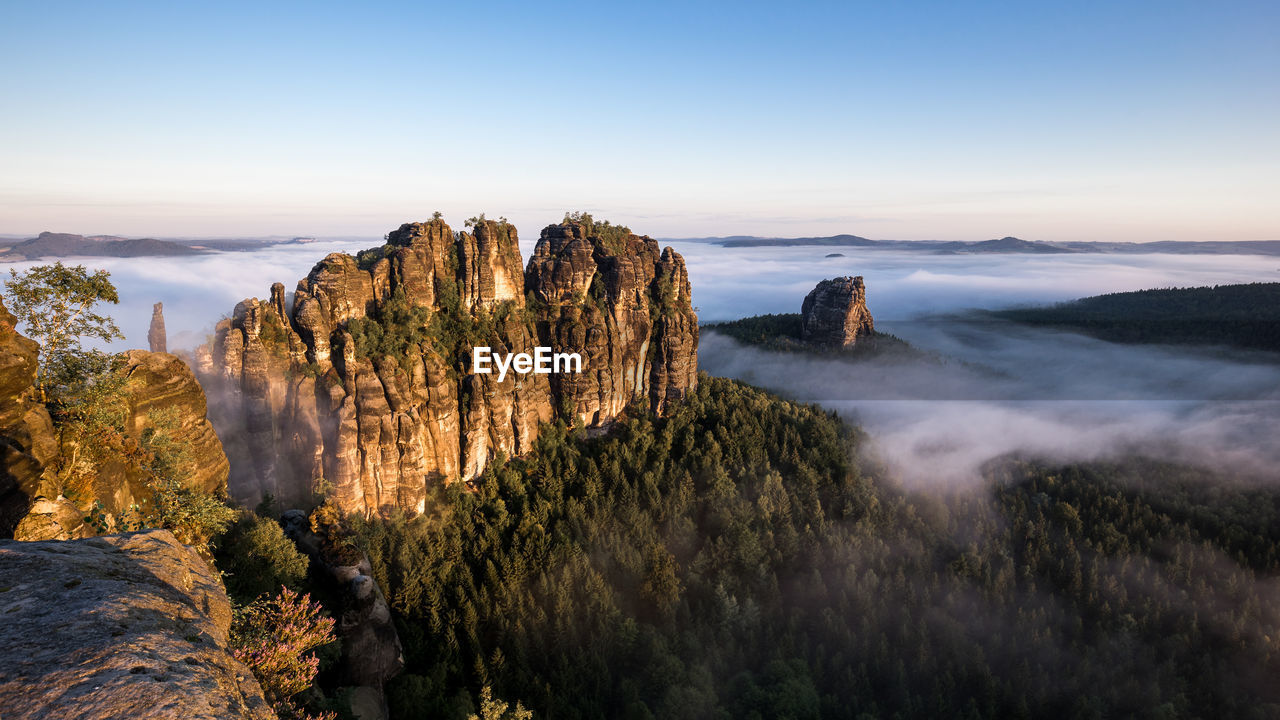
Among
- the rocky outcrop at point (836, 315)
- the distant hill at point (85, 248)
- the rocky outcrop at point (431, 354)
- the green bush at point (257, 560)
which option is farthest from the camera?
the rocky outcrop at point (836, 315)

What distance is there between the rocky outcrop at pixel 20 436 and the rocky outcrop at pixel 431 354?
29933 mm

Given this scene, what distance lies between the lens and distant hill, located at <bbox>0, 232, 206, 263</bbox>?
8669 centimetres

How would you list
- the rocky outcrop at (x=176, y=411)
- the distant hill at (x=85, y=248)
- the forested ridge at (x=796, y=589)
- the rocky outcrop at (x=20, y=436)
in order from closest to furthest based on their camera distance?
the rocky outcrop at (x=20, y=436)
the rocky outcrop at (x=176, y=411)
the forested ridge at (x=796, y=589)
the distant hill at (x=85, y=248)

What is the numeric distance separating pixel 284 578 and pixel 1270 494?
144 metres

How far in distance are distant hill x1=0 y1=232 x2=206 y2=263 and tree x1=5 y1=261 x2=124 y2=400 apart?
79.8 metres

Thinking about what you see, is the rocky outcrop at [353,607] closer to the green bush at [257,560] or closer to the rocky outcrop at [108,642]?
the green bush at [257,560]

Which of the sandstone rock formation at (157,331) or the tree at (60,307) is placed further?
the sandstone rock formation at (157,331)

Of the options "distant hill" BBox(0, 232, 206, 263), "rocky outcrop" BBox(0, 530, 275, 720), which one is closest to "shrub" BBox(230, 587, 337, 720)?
"rocky outcrop" BBox(0, 530, 275, 720)

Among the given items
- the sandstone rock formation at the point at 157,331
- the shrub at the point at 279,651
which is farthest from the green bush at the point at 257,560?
the sandstone rock formation at the point at 157,331

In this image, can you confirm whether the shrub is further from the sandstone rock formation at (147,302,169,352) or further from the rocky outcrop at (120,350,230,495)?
the sandstone rock formation at (147,302,169,352)

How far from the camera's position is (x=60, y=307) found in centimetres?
2322

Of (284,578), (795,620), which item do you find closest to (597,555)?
(795,620)

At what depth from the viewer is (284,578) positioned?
32906 millimetres

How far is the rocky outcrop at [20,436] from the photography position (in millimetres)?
16594
